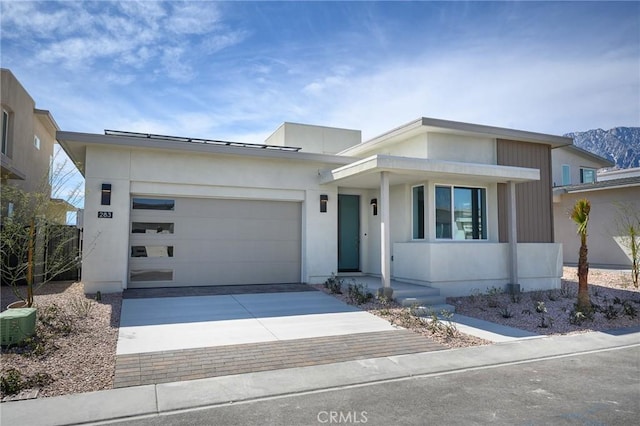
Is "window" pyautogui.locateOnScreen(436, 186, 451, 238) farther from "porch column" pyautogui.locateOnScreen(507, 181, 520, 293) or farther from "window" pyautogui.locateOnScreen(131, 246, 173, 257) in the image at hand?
"window" pyautogui.locateOnScreen(131, 246, 173, 257)

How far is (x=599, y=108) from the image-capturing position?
12359mm

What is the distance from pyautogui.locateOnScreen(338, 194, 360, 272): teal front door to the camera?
12719mm

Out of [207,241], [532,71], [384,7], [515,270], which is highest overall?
[384,7]

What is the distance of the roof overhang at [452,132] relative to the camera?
1023 centimetres

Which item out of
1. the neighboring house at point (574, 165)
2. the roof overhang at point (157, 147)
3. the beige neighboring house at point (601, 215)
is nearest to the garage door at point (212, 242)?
the roof overhang at point (157, 147)

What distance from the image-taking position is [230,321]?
743cm

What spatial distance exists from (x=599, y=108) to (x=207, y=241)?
38.8 feet

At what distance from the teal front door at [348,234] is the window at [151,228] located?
16.1 feet

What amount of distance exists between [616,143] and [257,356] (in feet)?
305

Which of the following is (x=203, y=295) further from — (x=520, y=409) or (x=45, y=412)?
(x=520, y=409)

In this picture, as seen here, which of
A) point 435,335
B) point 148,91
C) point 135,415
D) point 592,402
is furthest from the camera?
point 148,91

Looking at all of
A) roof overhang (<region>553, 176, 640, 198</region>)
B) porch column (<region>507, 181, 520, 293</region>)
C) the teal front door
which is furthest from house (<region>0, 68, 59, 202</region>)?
roof overhang (<region>553, 176, 640, 198</region>)

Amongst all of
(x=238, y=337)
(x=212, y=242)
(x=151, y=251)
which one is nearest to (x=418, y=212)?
(x=212, y=242)

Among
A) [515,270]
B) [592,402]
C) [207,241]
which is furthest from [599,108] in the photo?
[207,241]
